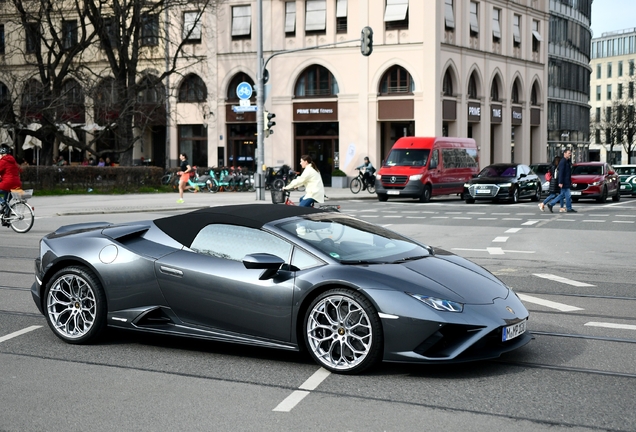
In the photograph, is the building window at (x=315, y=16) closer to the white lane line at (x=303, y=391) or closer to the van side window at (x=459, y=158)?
the van side window at (x=459, y=158)

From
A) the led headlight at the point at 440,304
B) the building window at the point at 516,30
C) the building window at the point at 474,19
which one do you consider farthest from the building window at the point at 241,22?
the led headlight at the point at 440,304

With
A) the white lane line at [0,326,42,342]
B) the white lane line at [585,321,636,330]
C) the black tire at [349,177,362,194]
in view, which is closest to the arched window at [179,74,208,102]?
the black tire at [349,177,362,194]

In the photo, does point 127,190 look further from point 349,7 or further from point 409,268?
point 409,268

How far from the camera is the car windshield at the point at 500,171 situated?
34463 millimetres

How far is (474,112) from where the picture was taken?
52188 millimetres

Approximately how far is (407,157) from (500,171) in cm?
352

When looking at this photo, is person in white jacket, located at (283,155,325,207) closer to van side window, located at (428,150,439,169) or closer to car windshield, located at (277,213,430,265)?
car windshield, located at (277,213,430,265)

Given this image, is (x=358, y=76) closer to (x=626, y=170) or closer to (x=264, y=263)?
(x=626, y=170)

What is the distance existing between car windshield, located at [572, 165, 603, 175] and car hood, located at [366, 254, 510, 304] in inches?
1127

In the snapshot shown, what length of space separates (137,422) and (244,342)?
1613mm

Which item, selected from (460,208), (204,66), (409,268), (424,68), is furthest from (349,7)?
(409,268)

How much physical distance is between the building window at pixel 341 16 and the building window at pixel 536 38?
16.1 m

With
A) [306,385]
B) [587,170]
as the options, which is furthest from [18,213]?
[587,170]

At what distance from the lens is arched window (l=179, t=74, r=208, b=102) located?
52781 millimetres
